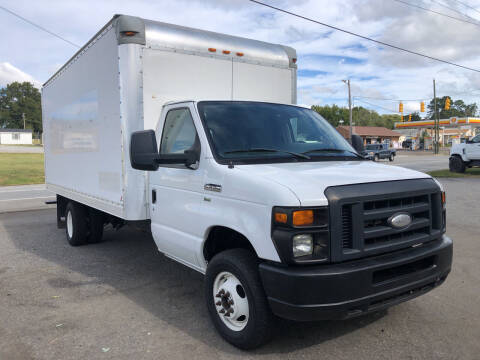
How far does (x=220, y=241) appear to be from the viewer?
4.08 m

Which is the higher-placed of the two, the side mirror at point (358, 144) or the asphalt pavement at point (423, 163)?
the side mirror at point (358, 144)

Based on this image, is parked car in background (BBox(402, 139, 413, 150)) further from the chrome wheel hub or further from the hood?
the chrome wheel hub

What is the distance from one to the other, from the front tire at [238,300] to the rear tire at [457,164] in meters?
19.9

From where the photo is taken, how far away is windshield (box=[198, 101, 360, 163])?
3990 mm

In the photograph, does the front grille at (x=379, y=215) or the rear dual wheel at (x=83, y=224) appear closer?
the front grille at (x=379, y=215)

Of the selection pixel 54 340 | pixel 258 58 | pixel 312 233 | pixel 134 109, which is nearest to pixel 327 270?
pixel 312 233

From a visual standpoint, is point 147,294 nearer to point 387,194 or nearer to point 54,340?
point 54,340

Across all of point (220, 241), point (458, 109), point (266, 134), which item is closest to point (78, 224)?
point (220, 241)

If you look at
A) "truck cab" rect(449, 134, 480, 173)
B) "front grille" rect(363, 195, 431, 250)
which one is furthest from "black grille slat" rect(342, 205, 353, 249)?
"truck cab" rect(449, 134, 480, 173)

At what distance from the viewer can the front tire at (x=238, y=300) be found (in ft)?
11.0

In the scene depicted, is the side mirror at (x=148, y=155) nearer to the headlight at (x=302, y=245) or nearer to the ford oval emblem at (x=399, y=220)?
the headlight at (x=302, y=245)

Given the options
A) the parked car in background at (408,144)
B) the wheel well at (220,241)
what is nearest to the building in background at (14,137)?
the parked car in background at (408,144)

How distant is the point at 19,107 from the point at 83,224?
13866cm

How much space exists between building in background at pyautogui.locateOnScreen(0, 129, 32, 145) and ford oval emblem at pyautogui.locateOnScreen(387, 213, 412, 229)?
111 m
